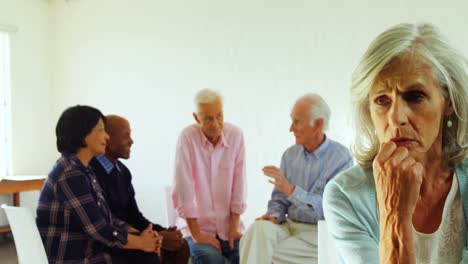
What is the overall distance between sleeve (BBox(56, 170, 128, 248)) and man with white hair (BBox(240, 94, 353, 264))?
2.76 ft

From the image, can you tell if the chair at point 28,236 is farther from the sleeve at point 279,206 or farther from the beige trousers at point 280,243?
the sleeve at point 279,206

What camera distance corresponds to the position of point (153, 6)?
538 cm

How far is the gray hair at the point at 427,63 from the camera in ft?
3.24

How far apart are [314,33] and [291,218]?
1.70 metres

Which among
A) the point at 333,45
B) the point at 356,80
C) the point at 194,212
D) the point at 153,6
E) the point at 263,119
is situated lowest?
the point at 194,212

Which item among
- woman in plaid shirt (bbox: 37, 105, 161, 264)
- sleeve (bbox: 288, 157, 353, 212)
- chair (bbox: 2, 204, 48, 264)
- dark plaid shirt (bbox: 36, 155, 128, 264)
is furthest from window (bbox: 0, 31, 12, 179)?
sleeve (bbox: 288, 157, 353, 212)

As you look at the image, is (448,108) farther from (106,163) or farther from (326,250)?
(106,163)

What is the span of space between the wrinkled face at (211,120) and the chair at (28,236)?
1.35 metres

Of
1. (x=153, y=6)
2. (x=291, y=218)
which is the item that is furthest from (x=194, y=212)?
(x=153, y=6)

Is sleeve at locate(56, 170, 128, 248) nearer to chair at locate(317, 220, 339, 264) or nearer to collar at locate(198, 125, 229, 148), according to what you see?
collar at locate(198, 125, 229, 148)

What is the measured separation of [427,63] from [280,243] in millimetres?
2139

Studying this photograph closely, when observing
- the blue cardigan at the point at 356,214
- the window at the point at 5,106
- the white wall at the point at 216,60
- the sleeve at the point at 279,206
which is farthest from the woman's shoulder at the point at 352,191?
the window at the point at 5,106

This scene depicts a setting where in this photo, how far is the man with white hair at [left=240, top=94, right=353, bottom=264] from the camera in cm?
297

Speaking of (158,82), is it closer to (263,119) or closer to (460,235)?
(263,119)
